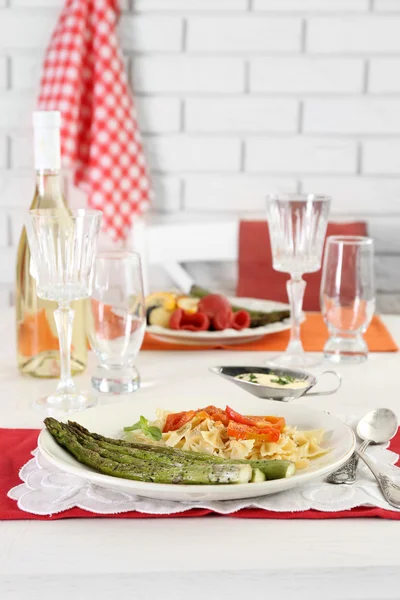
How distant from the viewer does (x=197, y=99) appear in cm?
258

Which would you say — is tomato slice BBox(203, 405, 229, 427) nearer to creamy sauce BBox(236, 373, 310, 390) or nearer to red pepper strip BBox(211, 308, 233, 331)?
creamy sauce BBox(236, 373, 310, 390)

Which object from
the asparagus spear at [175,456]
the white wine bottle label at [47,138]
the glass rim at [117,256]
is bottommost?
the asparagus spear at [175,456]

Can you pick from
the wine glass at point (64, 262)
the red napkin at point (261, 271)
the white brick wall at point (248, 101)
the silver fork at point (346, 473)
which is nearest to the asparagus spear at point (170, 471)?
the silver fork at point (346, 473)

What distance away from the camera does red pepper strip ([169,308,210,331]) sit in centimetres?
153

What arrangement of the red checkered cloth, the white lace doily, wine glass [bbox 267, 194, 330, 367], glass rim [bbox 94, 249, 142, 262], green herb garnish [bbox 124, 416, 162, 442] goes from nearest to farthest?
1. the white lace doily
2. green herb garnish [bbox 124, 416, 162, 442]
3. glass rim [bbox 94, 249, 142, 262]
4. wine glass [bbox 267, 194, 330, 367]
5. the red checkered cloth

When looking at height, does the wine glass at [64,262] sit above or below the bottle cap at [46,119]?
below

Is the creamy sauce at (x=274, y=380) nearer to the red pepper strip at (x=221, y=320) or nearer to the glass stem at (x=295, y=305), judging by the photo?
the glass stem at (x=295, y=305)

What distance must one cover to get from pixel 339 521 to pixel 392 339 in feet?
2.77

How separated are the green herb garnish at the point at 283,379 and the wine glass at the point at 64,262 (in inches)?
10.0

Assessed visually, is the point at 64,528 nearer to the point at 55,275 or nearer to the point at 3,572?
the point at 3,572

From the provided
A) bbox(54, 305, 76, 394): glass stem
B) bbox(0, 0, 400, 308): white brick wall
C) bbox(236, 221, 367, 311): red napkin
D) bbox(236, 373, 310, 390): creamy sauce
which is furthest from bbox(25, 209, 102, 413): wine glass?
bbox(0, 0, 400, 308): white brick wall

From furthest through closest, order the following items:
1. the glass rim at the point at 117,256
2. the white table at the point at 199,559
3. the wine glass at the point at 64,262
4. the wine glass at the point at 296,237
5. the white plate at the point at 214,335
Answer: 1. the white plate at the point at 214,335
2. the wine glass at the point at 296,237
3. the glass rim at the point at 117,256
4. the wine glass at the point at 64,262
5. the white table at the point at 199,559

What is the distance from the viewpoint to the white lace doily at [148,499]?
78 centimetres

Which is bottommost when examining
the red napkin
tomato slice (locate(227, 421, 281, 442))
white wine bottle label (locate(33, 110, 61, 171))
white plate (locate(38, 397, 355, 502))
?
the red napkin
